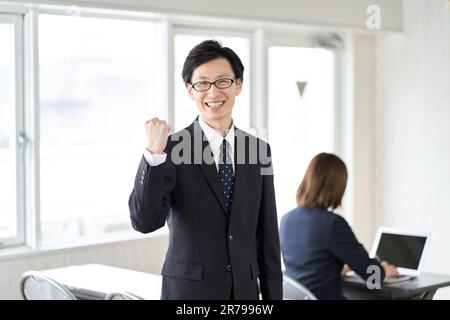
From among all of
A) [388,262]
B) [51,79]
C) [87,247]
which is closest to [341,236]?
[388,262]

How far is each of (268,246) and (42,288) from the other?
1290 mm

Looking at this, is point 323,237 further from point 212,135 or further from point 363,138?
point 363,138

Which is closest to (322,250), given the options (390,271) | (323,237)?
(323,237)

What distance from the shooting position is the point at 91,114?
4367 millimetres

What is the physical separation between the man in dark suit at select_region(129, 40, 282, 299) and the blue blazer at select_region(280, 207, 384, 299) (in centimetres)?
148

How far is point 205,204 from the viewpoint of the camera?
185 centimetres

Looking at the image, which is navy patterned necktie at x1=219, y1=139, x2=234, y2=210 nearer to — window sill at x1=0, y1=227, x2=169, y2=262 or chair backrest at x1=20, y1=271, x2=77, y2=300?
chair backrest at x1=20, y1=271, x2=77, y2=300

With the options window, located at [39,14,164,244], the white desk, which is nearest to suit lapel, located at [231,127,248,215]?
the white desk

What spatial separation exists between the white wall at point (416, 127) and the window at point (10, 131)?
2764 millimetres

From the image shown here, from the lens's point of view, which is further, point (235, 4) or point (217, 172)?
point (235, 4)
